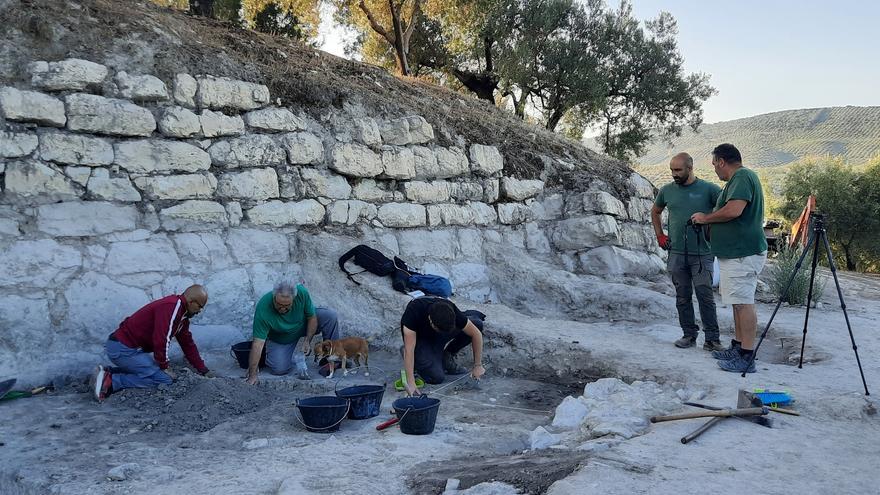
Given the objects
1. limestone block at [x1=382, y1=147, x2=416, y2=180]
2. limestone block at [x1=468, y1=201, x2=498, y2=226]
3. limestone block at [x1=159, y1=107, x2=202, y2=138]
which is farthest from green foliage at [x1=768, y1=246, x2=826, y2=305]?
limestone block at [x1=159, y1=107, x2=202, y2=138]

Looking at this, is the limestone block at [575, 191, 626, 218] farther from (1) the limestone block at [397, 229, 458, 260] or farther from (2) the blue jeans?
(2) the blue jeans

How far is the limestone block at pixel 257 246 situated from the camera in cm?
665

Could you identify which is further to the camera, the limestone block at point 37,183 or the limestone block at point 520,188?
the limestone block at point 520,188

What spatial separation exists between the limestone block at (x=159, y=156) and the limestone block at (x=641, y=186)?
697cm

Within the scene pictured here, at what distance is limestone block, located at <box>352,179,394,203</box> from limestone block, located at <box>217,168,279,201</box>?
109 cm

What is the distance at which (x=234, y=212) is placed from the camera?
22.0 feet

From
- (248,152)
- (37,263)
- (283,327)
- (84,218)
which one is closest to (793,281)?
(283,327)

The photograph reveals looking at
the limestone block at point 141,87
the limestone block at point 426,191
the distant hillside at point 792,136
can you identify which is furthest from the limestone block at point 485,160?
the distant hillside at point 792,136

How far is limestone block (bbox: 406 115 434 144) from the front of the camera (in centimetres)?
844

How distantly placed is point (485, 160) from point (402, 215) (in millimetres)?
1817

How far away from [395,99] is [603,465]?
6.86m

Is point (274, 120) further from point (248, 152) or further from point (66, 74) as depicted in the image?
point (66, 74)

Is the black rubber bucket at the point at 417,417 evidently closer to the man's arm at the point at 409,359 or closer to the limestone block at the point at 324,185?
the man's arm at the point at 409,359

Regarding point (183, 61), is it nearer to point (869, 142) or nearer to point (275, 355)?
point (275, 355)
